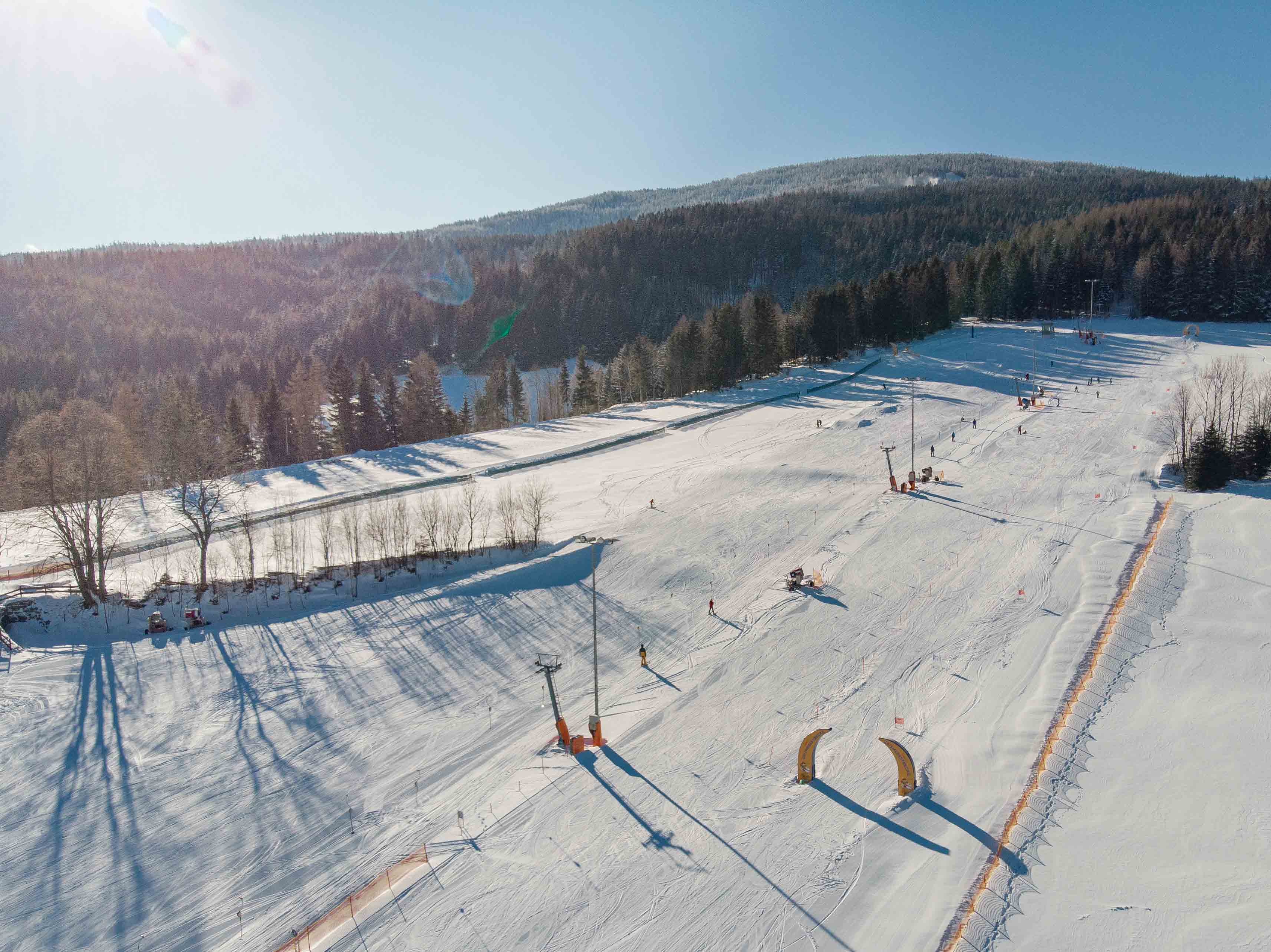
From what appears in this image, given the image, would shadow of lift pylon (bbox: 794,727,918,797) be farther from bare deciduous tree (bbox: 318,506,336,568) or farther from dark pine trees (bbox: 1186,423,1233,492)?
dark pine trees (bbox: 1186,423,1233,492)

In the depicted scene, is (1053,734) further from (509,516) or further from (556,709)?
(509,516)

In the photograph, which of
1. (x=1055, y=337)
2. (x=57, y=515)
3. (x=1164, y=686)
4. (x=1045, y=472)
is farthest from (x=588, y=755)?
(x=1055, y=337)

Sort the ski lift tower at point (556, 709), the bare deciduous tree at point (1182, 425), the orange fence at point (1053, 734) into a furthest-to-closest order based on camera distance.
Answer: the bare deciduous tree at point (1182, 425) < the ski lift tower at point (556, 709) < the orange fence at point (1053, 734)

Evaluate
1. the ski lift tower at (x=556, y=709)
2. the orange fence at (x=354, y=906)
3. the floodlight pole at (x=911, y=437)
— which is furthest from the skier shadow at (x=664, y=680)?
the floodlight pole at (x=911, y=437)

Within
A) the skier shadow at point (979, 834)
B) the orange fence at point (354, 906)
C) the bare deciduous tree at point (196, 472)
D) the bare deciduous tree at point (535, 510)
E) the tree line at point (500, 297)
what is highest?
the tree line at point (500, 297)

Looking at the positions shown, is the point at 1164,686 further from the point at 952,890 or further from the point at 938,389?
the point at 938,389

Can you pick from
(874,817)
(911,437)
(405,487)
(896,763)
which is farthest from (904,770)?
(405,487)

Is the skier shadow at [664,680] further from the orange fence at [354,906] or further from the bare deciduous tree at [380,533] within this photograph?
the bare deciduous tree at [380,533]
